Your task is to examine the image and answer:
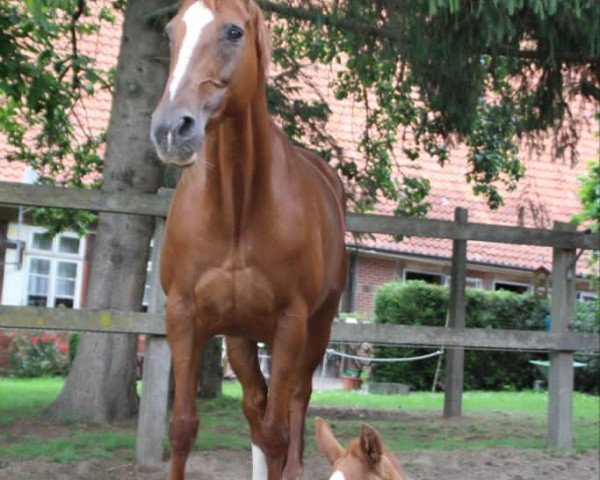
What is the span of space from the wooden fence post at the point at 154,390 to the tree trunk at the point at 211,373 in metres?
4.28

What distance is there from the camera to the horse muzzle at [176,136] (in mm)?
3883

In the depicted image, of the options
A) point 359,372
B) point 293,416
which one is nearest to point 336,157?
point 293,416

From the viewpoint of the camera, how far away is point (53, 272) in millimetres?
22422

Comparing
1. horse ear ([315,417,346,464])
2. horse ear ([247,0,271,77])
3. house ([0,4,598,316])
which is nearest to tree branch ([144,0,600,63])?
horse ear ([247,0,271,77])

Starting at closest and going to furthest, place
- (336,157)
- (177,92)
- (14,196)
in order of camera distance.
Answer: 1. (177,92)
2. (14,196)
3. (336,157)

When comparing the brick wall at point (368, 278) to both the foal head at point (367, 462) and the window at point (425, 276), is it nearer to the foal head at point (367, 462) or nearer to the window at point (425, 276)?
the window at point (425, 276)

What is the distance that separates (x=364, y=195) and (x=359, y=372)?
10.4 metres

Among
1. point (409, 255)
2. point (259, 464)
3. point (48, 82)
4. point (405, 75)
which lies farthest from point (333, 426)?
point (409, 255)

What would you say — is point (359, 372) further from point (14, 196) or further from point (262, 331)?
point (262, 331)

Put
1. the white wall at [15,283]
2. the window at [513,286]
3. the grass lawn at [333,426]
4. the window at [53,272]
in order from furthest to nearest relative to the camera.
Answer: the window at [513,286] → the window at [53,272] → the white wall at [15,283] → the grass lawn at [333,426]

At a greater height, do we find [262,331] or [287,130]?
[287,130]

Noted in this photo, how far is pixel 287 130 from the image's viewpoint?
33.5 feet

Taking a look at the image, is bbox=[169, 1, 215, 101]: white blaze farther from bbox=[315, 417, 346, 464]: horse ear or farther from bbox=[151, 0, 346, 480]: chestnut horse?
bbox=[315, 417, 346, 464]: horse ear

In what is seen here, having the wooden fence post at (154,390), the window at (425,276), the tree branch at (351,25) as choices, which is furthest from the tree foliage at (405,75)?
the window at (425,276)
